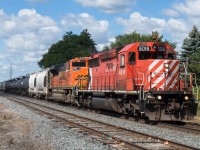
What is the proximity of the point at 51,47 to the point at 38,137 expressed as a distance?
108 m

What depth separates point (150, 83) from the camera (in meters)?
16.4

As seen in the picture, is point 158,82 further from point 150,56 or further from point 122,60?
point 122,60

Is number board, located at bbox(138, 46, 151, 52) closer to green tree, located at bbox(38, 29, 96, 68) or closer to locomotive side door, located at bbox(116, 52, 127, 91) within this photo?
locomotive side door, located at bbox(116, 52, 127, 91)

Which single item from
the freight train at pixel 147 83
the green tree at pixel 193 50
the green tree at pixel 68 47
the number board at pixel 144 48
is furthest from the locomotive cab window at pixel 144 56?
the green tree at pixel 68 47

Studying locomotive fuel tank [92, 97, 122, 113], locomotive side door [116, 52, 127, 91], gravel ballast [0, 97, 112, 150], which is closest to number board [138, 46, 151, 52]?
locomotive side door [116, 52, 127, 91]

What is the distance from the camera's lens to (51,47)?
392 ft

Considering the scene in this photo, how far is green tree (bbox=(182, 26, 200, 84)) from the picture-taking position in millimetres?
53094

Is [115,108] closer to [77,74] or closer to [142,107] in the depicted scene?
[142,107]

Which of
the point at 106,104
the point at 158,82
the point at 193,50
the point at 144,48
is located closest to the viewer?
the point at 158,82

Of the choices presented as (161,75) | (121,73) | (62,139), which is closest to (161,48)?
(161,75)

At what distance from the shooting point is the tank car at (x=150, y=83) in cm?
1625

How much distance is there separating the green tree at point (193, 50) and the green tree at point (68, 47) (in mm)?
56287

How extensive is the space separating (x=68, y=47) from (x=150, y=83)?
99244 mm

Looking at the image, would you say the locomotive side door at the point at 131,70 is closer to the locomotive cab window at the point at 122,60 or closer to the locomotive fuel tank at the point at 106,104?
the locomotive cab window at the point at 122,60
